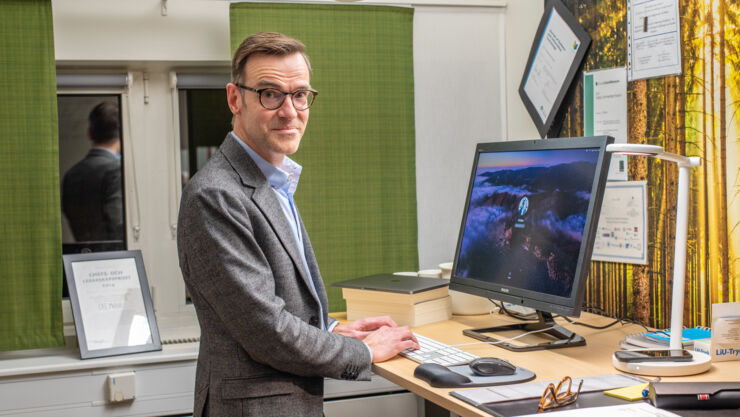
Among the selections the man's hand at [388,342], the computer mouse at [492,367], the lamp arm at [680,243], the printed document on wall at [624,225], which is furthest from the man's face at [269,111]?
the printed document on wall at [624,225]

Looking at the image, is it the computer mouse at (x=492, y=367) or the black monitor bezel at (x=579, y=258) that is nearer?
the computer mouse at (x=492, y=367)

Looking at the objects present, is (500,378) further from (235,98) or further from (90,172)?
(90,172)

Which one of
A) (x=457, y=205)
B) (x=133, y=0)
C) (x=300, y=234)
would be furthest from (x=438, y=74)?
(x=300, y=234)

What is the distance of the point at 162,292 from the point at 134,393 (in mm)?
540

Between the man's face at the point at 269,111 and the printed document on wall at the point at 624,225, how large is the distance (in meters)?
1.02

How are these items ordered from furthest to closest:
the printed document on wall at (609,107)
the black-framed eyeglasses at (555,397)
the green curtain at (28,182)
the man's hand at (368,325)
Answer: the green curtain at (28,182) → the printed document on wall at (609,107) → the man's hand at (368,325) → the black-framed eyeglasses at (555,397)

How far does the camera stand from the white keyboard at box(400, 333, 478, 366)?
1725 millimetres

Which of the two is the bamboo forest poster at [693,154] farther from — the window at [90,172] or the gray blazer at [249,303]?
the window at [90,172]

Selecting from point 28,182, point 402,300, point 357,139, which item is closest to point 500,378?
point 402,300

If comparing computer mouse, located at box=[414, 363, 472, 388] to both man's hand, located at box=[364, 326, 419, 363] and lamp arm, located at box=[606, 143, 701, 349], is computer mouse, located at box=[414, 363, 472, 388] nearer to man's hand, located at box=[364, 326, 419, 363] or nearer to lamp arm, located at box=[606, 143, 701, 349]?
man's hand, located at box=[364, 326, 419, 363]

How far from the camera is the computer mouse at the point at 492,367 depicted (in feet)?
5.17

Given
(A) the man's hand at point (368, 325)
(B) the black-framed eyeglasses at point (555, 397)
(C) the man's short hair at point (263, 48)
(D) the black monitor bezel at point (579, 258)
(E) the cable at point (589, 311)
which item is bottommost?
(E) the cable at point (589, 311)

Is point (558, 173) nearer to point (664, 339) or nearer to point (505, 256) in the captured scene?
point (505, 256)

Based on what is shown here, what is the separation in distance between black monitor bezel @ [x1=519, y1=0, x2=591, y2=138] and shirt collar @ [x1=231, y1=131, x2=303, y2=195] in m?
1.09
